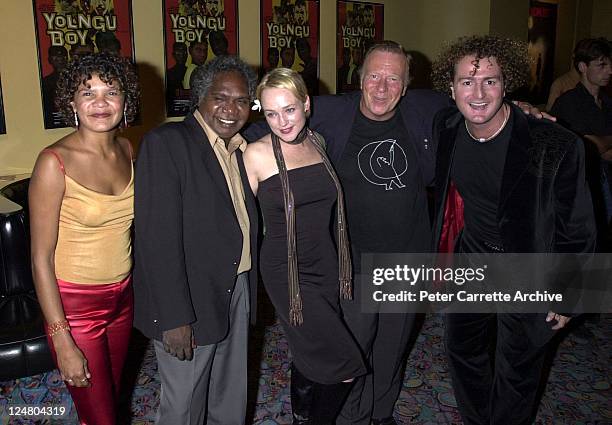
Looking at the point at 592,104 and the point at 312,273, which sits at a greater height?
the point at 592,104

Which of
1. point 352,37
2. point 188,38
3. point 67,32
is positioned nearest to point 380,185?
point 67,32

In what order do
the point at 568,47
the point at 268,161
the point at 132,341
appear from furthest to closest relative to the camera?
the point at 568,47 < the point at 132,341 < the point at 268,161

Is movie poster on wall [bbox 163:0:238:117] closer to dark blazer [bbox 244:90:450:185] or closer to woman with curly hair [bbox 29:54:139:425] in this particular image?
dark blazer [bbox 244:90:450:185]

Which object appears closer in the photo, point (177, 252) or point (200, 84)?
point (177, 252)

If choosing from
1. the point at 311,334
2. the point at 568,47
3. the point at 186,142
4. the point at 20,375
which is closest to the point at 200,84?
the point at 186,142

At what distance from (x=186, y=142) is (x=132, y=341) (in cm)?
223

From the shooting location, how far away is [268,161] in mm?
2066

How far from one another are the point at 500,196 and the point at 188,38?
3073mm

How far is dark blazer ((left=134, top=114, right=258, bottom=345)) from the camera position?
5.62 feet

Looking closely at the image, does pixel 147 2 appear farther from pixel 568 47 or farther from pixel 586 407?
pixel 568 47

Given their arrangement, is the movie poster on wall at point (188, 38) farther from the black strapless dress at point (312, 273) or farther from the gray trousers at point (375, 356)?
the gray trousers at point (375, 356)

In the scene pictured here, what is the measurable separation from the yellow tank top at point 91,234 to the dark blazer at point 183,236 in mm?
87

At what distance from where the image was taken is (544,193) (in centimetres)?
206

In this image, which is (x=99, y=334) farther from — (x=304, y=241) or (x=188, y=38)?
(x=188, y=38)
